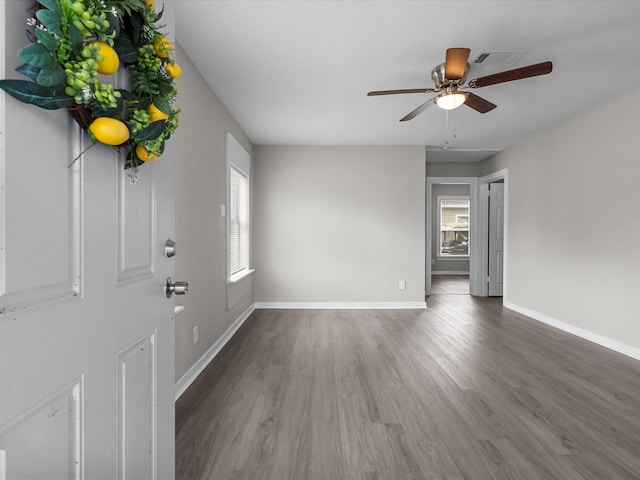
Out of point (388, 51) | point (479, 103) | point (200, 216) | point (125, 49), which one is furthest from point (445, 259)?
point (125, 49)

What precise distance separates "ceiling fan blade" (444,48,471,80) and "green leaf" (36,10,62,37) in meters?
2.10

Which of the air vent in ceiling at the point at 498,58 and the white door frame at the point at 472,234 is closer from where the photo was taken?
Result: the air vent in ceiling at the point at 498,58

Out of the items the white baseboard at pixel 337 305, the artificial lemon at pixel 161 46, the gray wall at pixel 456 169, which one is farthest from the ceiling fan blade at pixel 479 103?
the gray wall at pixel 456 169

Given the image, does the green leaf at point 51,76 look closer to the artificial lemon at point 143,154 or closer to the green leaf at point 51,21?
the green leaf at point 51,21

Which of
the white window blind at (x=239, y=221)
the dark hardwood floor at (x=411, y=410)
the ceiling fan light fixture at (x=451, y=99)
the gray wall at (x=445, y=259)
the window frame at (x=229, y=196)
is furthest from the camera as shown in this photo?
the gray wall at (x=445, y=259)

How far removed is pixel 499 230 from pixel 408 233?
206 centimetres

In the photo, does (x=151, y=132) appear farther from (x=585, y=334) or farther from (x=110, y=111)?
(x=585, y=334)

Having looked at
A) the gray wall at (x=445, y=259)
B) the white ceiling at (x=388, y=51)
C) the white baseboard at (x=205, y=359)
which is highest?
the white ceiling at (x=388, y=51)

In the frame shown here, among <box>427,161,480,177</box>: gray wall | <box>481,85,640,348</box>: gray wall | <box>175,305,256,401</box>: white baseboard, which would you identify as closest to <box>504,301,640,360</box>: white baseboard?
<box>481,85,640,348</box>: gray wall

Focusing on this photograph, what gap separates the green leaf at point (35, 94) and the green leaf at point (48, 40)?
0.06 m

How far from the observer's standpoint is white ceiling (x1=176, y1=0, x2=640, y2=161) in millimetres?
2076

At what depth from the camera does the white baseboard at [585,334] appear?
3.27 m

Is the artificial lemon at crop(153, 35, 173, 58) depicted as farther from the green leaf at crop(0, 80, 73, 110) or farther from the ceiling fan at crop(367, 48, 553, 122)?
the ceiling fan at crop(367, 48, 553, 122)

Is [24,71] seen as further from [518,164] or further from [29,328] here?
[518,164]
